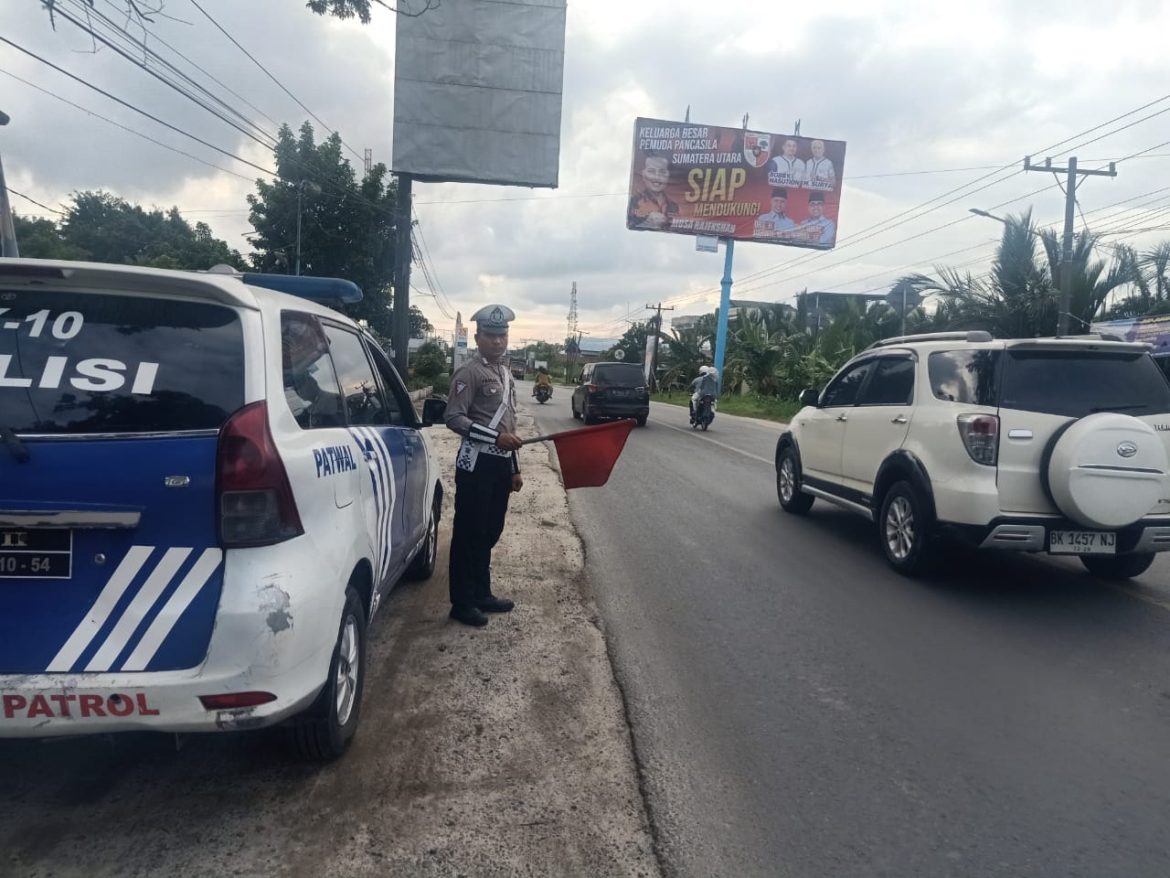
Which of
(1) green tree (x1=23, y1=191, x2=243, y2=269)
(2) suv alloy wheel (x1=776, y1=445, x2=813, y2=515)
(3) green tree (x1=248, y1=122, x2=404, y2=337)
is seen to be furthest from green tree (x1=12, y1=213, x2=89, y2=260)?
(2) suv alloy wheel (x1=776, y1=445, x2=813, y2=515)

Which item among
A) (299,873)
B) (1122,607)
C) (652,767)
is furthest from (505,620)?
(1122,607)

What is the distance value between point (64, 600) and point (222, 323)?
3.23ft

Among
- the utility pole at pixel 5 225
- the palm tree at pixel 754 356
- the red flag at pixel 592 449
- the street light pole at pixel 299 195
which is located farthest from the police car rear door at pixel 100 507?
the palm tree at pixel 754 356

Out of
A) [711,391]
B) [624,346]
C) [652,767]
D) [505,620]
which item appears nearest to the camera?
[652,767]

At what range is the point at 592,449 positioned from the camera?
5.47m

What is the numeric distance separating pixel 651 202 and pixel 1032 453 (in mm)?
28894

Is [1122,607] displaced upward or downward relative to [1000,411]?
downward

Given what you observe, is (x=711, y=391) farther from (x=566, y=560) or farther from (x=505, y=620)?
(x=505, y=620)

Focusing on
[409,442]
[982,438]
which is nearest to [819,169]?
[982,438]

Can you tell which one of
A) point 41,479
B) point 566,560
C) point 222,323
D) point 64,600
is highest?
point 222,323

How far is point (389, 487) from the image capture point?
4.36 metres

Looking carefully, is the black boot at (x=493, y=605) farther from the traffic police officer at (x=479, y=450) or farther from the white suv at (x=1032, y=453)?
the white suv at (x=1032, y=453)

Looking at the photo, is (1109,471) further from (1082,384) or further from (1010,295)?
(1010,295)

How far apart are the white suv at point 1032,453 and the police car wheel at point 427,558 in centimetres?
337
